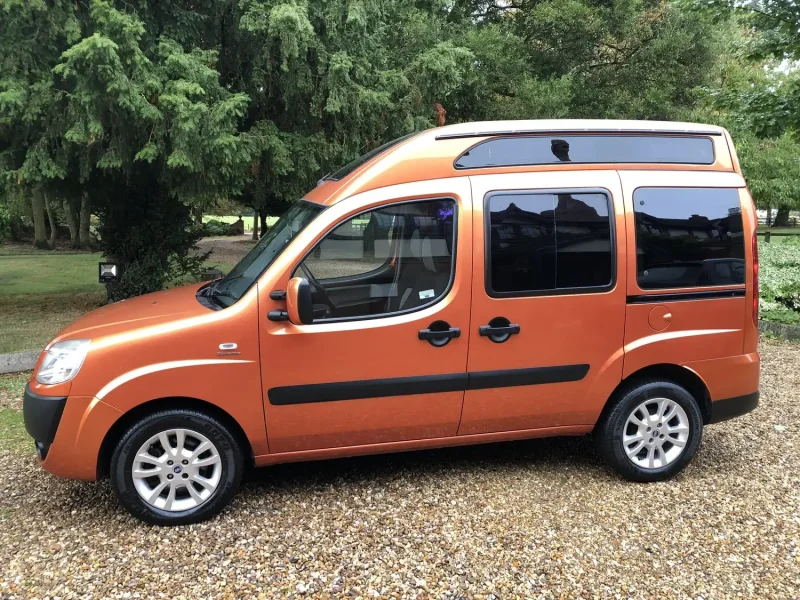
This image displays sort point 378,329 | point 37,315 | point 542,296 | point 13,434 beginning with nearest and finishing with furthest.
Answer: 1. point 378,329
2. point 542,296
3. point 13,434
4. point 37,315

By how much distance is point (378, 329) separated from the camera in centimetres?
376

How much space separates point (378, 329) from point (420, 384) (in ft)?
1.43

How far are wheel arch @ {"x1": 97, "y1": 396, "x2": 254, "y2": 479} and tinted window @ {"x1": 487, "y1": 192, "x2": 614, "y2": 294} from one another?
70.4 inches

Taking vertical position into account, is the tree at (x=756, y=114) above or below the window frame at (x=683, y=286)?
above

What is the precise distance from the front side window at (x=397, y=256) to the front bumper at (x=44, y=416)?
59.7 inches

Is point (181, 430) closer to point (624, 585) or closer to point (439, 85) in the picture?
point (624, 585)

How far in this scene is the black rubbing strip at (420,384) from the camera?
12.2ft

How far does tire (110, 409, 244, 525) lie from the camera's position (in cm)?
352

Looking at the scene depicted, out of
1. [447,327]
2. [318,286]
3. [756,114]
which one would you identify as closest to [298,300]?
[318,286]

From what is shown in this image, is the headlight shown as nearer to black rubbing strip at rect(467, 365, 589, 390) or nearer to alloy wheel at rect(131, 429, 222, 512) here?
alloy wheel at rect(131, 429, 222, 512)

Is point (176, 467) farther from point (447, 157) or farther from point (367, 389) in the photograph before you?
point (447, 157)

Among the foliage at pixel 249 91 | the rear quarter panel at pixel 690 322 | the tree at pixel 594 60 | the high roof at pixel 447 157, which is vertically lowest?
the rear quarter panel at pixel 690 322

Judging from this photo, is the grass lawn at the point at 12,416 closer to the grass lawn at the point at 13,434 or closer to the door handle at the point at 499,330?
the grass lawn at the point at 13,434

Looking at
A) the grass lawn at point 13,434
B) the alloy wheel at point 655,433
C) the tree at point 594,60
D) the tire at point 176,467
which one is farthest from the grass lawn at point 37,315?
the tree at point 594,60
